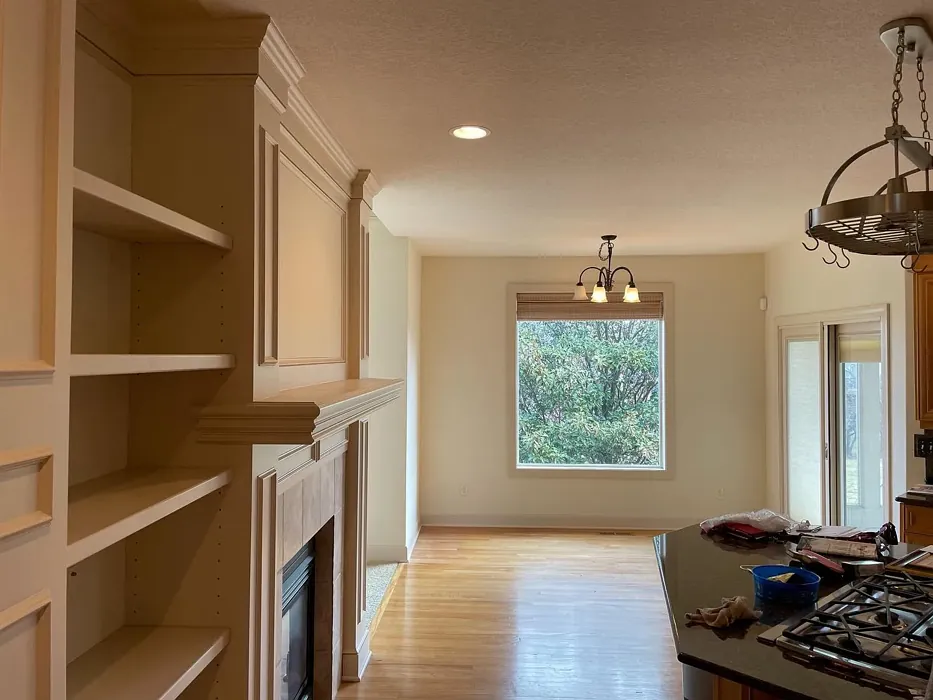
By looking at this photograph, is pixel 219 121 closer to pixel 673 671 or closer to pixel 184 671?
pixel 184 671

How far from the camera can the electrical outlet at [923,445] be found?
3787mm

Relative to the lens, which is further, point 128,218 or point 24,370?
point 128,218

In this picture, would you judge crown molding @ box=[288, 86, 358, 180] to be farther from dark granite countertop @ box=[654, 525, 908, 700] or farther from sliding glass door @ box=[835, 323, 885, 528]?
sliding glass door @ box=[835, 323, 885, 528]

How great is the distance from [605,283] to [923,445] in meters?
2.59

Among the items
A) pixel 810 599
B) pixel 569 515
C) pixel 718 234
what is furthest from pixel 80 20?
pixel 569 515

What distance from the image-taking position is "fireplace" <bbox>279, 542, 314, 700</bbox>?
8.27 feet

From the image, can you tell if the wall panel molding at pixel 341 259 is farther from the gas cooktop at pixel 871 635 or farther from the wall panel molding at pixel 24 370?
the gas cooktop at pixel 871 635

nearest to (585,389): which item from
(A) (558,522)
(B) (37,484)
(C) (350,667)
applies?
(A) (558,522)

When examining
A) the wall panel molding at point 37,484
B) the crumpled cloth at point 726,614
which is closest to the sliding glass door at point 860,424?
the crumpled cloth at point 726,614

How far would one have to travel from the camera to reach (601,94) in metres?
2.22

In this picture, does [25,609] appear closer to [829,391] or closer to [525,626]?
[525,626]

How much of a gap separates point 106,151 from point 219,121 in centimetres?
30

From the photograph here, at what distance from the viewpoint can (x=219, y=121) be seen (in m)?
1.86

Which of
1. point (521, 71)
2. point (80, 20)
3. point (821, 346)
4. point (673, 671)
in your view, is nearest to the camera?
point (80, 20)
